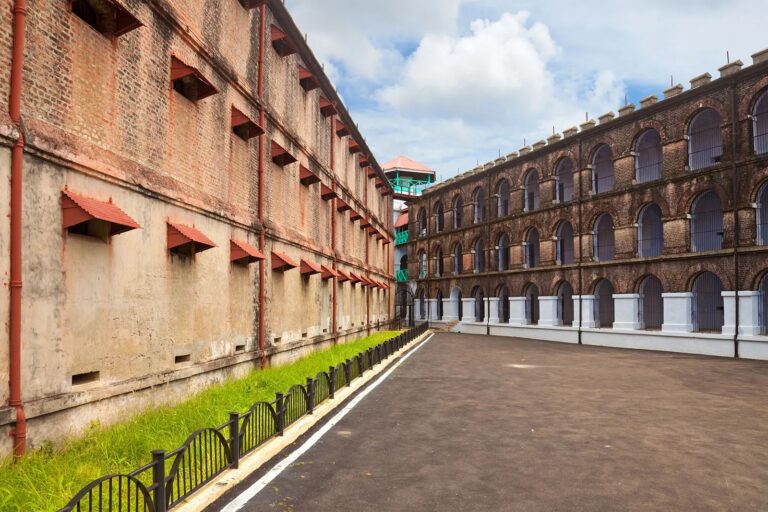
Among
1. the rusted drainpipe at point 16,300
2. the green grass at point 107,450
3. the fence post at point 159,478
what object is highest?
the rusted drainpipe at point 16,300

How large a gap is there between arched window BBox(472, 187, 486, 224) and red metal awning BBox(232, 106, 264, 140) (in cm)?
3088

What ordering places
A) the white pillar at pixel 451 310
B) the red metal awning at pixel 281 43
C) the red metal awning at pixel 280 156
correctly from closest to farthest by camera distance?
the red metal awning at pixel 280 156
the red metal awning at pixel 281 43
the white pillar at pixel 451 310

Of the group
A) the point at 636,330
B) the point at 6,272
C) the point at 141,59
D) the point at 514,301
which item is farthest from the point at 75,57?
the point at 514,301

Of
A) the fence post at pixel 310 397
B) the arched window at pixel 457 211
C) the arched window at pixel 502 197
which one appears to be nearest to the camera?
the fence post at pixel 310 397

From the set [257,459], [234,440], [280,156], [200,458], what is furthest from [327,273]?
[200,458]

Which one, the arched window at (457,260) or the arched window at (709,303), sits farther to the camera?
the arched window at (457,260)

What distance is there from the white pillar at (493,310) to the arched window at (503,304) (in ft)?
1.58

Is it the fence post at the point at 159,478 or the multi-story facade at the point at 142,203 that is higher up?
the multi-story facade at the point at 142,203

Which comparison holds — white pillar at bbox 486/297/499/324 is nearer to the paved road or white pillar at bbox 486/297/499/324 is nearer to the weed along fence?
the paved road

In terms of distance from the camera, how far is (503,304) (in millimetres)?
42969

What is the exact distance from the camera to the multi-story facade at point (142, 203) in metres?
7.12

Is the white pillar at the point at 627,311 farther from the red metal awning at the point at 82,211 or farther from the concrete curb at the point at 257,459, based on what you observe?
the red metal awning at the point at 82,211

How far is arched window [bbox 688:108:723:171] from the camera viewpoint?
28938 mm

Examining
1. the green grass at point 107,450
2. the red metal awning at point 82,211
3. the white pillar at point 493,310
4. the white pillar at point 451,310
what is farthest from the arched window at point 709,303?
the red metal awning at point 82,211
